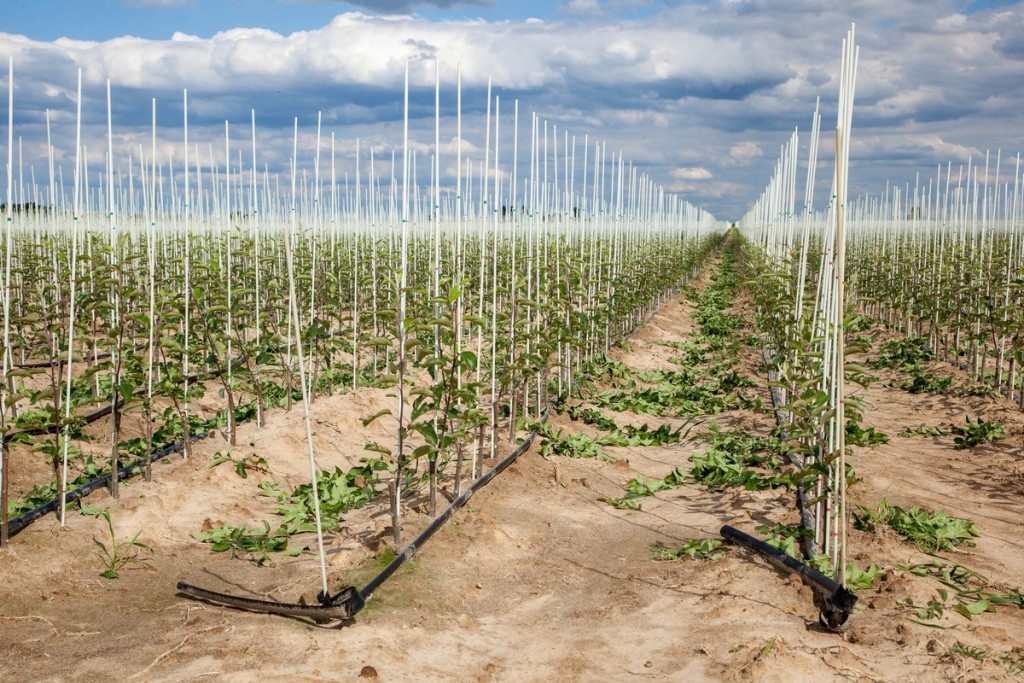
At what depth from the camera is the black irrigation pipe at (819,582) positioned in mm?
4367

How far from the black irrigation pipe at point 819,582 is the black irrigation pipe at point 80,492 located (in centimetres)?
445

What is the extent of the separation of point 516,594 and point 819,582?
1.72 m

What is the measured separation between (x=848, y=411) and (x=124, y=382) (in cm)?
557

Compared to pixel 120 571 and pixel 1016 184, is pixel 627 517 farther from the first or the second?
pixel 1016 184

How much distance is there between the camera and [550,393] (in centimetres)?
1111

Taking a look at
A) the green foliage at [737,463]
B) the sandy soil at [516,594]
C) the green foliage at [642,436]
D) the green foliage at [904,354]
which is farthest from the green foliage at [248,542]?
the green foliage at [904,354]

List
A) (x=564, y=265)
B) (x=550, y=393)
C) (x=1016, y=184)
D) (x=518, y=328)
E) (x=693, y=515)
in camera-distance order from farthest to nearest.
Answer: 1. (x=1016, y=184)
2. (x=550, y=393)
3. (x=564, y=265)
4. (x=518, y=328)
5. (x=693, y=515)

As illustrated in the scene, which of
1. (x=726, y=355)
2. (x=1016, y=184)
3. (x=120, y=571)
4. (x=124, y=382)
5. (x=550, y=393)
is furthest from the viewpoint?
(x=1016, y=184)

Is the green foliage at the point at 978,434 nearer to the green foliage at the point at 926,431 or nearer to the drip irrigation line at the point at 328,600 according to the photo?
the green foliage at the point at 926,431

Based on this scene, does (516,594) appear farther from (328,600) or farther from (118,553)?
(118,553)

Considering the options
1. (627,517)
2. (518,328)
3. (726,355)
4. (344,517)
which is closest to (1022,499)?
(627,517)

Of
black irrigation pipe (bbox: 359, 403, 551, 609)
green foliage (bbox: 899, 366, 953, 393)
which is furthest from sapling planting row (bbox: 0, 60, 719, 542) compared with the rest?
green foliage (bbox: 899, 366, 953, 393)

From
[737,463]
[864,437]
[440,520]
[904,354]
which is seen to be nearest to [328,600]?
[440,520]

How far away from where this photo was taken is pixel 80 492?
21.1 feet
